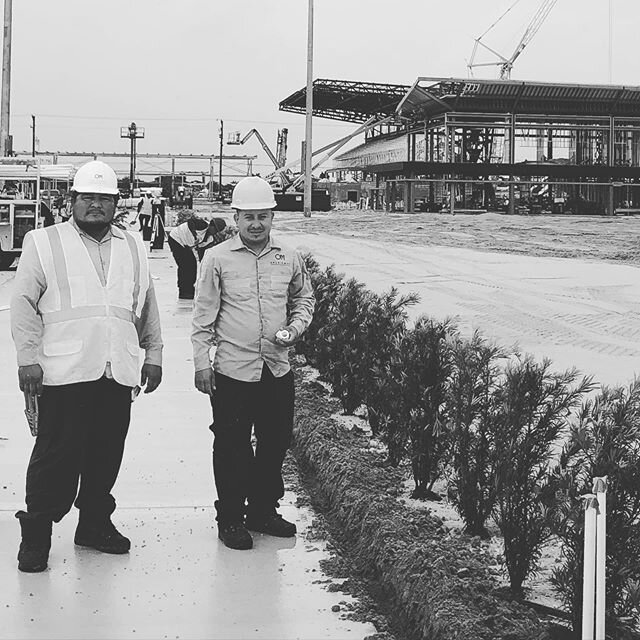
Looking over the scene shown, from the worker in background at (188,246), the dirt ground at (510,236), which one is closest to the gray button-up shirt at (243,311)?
the worker in background at (188,246)

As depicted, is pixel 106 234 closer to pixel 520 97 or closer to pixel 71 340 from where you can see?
pixel 71 340

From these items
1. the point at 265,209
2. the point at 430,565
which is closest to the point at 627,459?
the point at 430,565

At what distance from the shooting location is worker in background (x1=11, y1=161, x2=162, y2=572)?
5160 millimetres

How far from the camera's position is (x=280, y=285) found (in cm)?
571

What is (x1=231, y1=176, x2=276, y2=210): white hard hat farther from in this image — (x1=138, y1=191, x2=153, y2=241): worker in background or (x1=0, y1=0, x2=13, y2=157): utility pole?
(x1=0, y1=0, x2=13, y2=157): utility pole

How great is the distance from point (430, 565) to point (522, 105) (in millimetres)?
71048

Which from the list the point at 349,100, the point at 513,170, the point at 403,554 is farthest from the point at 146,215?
the point at 349,100

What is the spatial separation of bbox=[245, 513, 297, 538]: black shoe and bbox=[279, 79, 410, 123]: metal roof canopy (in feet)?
258

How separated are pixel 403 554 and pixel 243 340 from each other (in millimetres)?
1375

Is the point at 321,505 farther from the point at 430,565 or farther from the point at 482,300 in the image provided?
the point at 482,300

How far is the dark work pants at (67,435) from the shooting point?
17.0 ft

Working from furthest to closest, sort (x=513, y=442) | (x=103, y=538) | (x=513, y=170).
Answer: (x=513, y=170)
(x=103, y=538)
(x=513, y=442)

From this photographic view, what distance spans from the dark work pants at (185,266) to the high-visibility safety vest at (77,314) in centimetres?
1152

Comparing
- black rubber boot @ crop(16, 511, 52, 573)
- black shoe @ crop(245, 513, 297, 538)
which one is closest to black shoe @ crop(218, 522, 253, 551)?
black shoe @ crop(245, 513, 297, 538)
